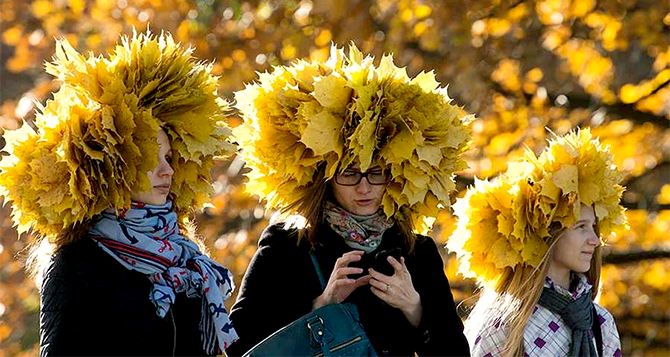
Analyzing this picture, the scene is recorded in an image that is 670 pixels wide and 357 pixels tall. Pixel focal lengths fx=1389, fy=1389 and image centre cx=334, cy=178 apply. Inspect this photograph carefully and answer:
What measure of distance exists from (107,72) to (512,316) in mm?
2089

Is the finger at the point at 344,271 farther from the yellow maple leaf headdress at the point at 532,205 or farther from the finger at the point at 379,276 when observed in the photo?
the yellow maple leaf headdress at the point at 532,205

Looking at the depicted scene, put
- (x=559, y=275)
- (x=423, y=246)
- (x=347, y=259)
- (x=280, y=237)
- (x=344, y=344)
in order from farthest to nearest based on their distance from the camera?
(x=559, y=275) → (x=423, y=246) → (x=280, y=237) → (x=347, y=259) → (x=344, y=344)

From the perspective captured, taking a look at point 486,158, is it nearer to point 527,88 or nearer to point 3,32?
point 527,88

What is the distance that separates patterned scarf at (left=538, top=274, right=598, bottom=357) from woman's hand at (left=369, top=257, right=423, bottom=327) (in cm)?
108

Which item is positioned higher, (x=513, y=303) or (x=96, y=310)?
(x=96, y=310)

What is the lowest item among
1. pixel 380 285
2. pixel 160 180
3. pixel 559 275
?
pixel 559 275

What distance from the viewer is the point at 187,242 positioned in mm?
4773

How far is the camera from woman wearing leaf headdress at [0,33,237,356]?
175 inches

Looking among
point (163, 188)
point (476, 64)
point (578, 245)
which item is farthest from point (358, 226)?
point (476, 64)

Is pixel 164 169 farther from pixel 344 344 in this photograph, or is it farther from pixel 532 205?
pixel 532 205

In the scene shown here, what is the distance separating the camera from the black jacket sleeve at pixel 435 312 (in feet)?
16.1

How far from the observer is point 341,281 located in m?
4.74

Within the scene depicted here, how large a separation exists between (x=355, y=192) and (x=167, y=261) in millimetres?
733

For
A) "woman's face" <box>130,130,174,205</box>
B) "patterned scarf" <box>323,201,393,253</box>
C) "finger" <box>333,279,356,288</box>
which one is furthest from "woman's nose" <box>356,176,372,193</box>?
"woman's face" <box>130,130,174,205</box>
